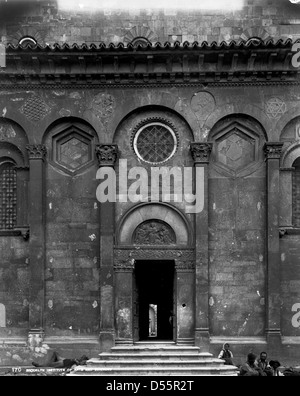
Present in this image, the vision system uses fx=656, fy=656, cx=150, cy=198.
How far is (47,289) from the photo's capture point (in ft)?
61.6

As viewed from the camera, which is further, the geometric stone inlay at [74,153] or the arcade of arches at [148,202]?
the geometric stone inlay at [74,153]

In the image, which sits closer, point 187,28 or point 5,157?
point 5,157

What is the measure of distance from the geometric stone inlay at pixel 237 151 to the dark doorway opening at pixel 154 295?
343 centimetres

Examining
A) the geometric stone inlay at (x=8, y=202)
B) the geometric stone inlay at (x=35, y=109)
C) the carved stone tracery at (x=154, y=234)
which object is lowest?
the carved stone tracery at (x=154, y=234)

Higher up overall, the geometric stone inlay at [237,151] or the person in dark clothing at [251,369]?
the geometric stone inlay at [237,151]

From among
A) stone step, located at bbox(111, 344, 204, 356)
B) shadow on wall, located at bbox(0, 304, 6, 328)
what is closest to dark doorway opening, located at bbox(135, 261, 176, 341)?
stone step, located at bbox(111, 344, 204, 356)

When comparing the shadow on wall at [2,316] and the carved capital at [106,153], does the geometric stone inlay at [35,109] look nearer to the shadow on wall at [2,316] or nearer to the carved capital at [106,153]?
the carved capital at [106,153]

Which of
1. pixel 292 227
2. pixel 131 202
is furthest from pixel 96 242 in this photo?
pixel 292 227

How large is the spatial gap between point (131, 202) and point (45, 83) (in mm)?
4274

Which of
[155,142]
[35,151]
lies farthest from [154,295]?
[35,151]

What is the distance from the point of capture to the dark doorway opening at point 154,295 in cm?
1962

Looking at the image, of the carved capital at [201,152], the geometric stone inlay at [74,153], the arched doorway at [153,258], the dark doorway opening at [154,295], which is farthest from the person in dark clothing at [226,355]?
the geometric stone inlay at [74,153]

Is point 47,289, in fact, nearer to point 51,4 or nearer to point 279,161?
point 279,161

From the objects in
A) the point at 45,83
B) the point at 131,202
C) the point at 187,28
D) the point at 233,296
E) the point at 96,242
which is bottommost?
the point at 233,296
